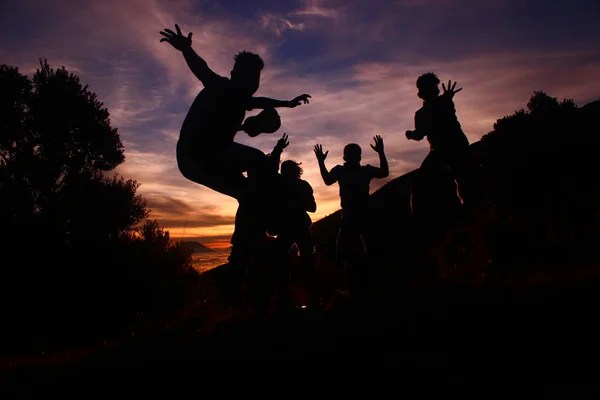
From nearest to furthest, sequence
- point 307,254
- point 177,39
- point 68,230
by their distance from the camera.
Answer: point 177,39 → point 307,254 → point 68,230

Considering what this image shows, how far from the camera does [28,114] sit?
1994 centimetres

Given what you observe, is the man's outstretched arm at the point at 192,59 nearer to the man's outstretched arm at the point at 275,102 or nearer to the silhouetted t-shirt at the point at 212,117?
the silhouetted t-shirt at the point at 212,117

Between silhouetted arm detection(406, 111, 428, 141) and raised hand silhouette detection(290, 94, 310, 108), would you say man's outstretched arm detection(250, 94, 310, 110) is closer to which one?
raised hand silhouette detection(290, 94, 310, 108)

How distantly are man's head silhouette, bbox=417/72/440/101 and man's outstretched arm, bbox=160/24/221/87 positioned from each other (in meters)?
3.48

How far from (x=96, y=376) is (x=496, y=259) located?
28.2 ft

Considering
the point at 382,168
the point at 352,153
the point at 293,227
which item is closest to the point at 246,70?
the point at 293,227

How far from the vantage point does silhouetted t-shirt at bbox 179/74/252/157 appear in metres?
4.26

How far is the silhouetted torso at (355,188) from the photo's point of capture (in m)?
6.36

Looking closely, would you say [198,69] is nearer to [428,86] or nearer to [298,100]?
[298,100]

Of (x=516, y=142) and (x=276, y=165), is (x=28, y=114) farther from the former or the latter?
(x=516, y=142)

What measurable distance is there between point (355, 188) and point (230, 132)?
2.75 m

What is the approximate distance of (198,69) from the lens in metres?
4.34

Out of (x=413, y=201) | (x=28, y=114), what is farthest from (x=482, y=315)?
(x=28, y=114)

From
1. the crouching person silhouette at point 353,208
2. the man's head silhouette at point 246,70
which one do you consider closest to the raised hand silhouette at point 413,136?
the crouching person silhouette at point 353,208
